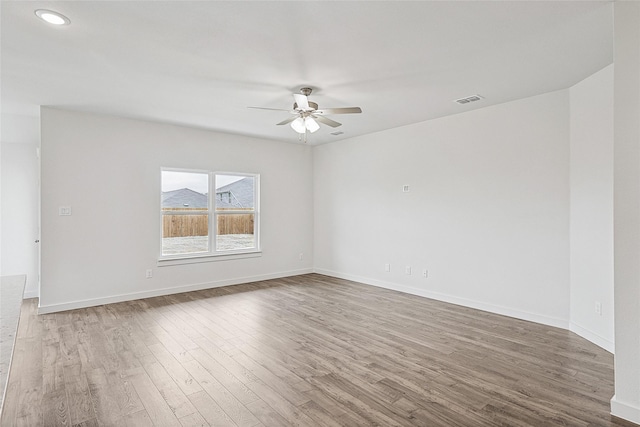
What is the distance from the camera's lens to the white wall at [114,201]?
4609mm

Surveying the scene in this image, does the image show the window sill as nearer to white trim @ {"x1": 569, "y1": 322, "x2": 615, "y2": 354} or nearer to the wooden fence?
the wooden fence

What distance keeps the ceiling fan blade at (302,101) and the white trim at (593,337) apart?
3.73 metres

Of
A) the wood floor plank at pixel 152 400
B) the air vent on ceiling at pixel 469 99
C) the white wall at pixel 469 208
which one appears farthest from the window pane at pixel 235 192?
the air vent on ceiling at pixel 469 99

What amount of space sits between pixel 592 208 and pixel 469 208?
→ 1.46m

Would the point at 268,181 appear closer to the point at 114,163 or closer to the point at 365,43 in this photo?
the point at 114,163

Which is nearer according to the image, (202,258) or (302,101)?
(302,101)

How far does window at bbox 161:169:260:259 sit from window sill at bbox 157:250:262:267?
3 centimetres

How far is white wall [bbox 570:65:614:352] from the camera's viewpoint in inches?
130

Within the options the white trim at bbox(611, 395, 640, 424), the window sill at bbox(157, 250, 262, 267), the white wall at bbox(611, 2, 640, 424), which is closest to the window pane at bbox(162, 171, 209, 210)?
the window sill at bbox(157, 250, 262, 267)

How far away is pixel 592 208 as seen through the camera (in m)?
3.52

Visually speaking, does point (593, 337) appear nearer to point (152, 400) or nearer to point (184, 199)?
point (152, 400)

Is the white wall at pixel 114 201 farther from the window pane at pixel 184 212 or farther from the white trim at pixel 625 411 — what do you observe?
the white trim at pixel 625 411

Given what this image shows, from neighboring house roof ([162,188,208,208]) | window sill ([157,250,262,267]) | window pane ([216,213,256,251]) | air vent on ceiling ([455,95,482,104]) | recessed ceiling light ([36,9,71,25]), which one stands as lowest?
window sill ([157,250,262,267])

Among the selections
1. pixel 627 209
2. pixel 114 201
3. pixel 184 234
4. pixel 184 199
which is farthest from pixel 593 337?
pixel 114 201
